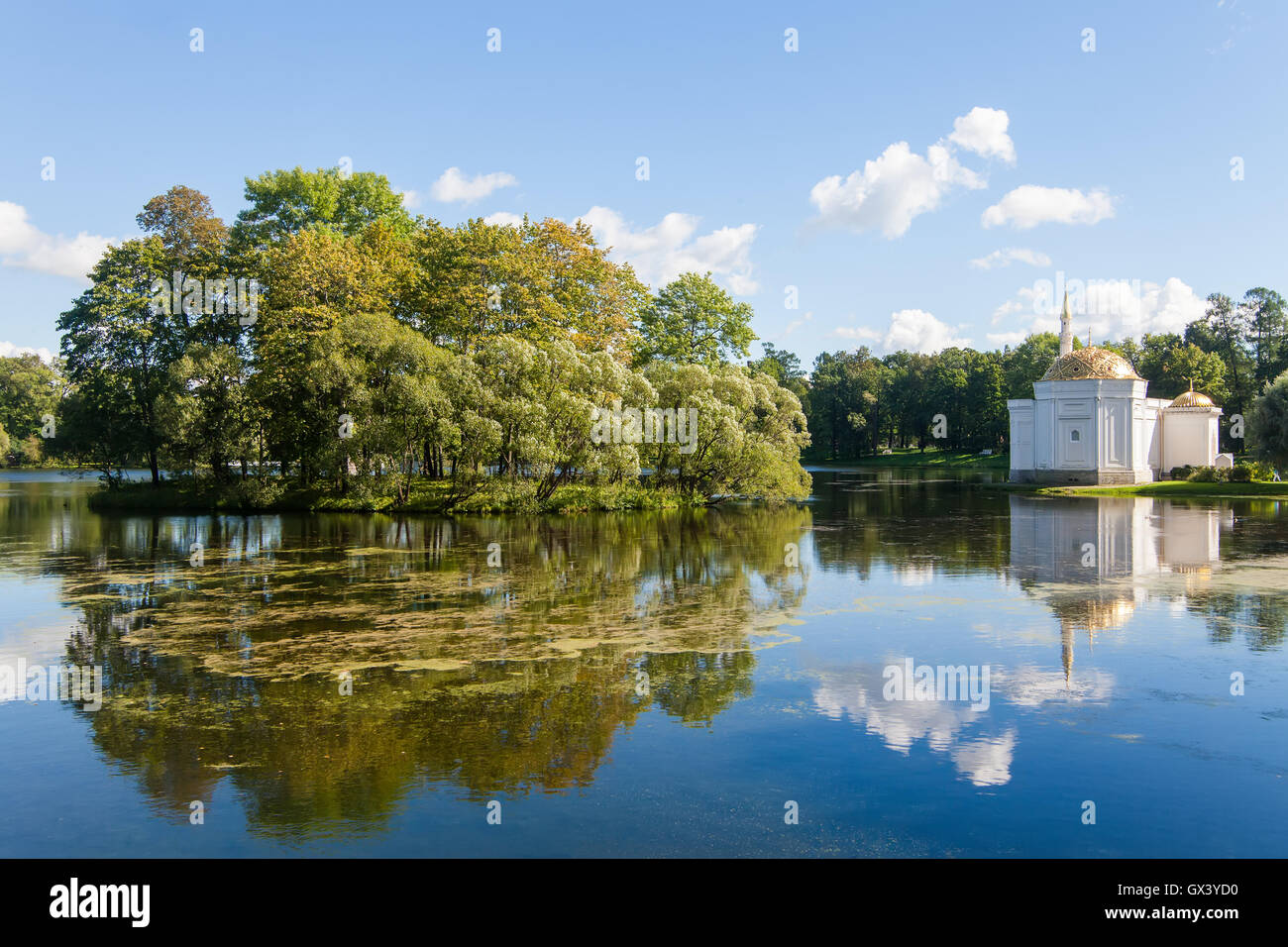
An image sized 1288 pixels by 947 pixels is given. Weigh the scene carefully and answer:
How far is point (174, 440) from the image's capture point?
42.5m

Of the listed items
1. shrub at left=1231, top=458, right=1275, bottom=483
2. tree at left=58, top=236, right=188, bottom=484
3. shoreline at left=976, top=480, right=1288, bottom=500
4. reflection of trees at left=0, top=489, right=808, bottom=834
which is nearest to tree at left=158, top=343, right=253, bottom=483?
tree at left=58, top=236, right=188, bottom=484

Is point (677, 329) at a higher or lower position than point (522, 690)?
higher

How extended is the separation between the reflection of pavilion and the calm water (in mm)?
189

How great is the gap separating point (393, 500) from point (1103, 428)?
5016cm

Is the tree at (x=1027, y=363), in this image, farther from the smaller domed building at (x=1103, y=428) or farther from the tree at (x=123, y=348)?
the tree at (x=123, y=348)

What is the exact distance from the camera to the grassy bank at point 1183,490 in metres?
52.4

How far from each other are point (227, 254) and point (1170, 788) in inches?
2011

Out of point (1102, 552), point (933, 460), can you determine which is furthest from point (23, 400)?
point (1102, 552)

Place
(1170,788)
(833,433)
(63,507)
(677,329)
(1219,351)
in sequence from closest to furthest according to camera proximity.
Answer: (1170,788) < (63,507) < (677,329) < (1219,351) < (833,433)

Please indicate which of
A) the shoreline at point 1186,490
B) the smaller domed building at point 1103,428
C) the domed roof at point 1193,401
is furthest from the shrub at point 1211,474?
the domed roof at point 1193,401

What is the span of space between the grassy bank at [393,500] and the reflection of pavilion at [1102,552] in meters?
17.0

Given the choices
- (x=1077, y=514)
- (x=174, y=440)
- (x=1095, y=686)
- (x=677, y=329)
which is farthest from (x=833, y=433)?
(x=1095, y=686)
